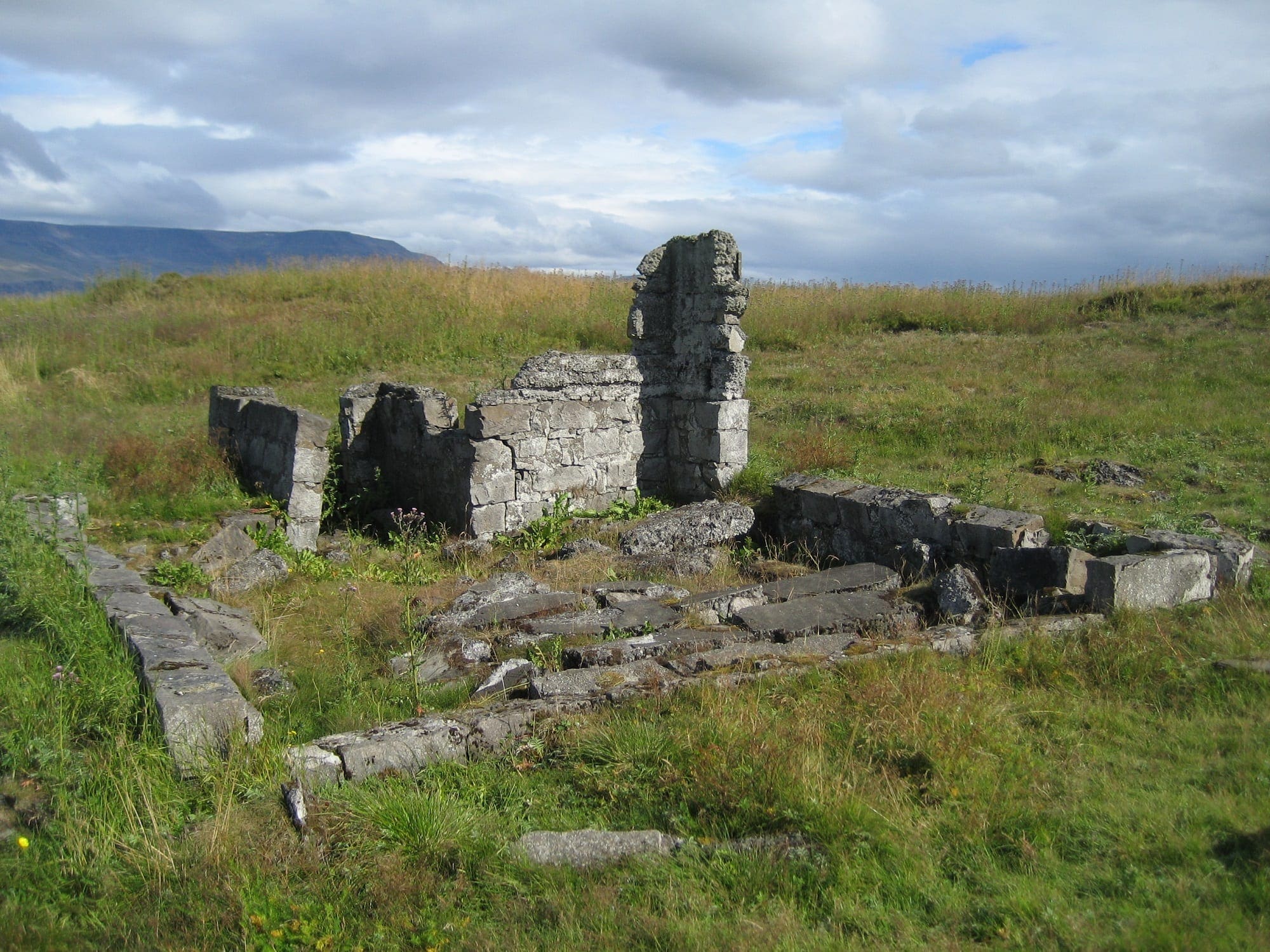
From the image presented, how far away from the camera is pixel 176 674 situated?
4.69 metres

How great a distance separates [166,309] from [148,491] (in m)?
12.7

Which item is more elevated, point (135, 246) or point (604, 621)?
point (135, 246)

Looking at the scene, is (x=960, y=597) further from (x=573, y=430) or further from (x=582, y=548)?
(x=573, y=430)

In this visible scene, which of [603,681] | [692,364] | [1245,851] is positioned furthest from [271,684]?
[692,364]

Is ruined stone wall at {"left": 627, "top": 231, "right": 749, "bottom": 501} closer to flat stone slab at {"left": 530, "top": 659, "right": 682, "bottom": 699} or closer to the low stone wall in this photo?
flat stone slab at {"left": 530, "top": 659, "right": 682, "bottom": 699}

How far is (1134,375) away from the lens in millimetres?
14344

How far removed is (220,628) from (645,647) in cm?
313

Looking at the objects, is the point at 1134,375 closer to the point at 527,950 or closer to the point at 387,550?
the point at 387,550

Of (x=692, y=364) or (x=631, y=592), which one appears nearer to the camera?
(x=631, y=592)

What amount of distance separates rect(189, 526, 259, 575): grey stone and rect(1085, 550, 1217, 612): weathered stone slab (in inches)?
289

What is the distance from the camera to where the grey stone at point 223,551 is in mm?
8312

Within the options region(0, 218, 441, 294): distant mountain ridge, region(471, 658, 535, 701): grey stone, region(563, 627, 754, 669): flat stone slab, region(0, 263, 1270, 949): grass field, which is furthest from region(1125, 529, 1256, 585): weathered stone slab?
region(0, 218, 441, 294): distant mountain ridge

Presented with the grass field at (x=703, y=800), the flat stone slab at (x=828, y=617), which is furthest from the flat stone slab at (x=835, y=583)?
the grass field at (x=703, y=800)

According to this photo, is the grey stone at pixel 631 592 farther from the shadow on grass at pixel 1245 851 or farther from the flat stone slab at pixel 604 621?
the shadow on grass at pixel 1245 851
